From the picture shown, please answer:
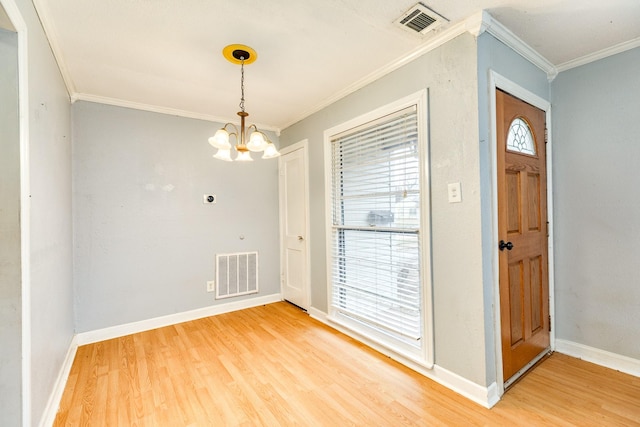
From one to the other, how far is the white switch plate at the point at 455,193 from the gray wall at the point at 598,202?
47.4 inches

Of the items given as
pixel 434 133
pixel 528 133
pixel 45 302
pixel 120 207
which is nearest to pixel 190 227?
pixel 120 207

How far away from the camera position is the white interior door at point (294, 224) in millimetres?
3492

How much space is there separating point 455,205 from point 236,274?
2741 millimetres

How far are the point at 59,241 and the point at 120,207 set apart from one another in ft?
2.88

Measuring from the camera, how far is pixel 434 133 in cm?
203

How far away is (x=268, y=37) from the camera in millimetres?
1938

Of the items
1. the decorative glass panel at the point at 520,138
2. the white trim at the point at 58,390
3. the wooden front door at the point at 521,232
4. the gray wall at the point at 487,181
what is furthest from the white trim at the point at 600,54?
the white trim at the point at 58,390

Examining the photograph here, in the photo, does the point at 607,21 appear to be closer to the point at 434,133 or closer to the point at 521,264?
the point at 434,133

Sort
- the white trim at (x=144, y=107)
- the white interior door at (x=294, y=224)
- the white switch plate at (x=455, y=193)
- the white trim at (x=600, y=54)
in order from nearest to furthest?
the white switch plate at (x=455, y=193) < the white trim at (x=600, y=54) < the white trim at (x=144, y=107) < the white interior door at (x=294, y=224)

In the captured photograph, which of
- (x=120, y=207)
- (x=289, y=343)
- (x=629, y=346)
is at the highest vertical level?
(x=120, y=207)

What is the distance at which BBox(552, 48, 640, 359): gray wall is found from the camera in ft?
6.78

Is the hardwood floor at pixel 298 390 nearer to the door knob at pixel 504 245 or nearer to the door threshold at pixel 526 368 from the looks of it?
the door threshold at pixel 526 368

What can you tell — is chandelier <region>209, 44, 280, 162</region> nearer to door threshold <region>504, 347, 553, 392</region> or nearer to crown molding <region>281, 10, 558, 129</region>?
crown molding <region>281, 10, 558, 129</region>

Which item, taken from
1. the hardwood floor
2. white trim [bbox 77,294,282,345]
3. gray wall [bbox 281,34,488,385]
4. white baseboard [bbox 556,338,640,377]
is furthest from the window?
white baseboard [bbox 556,338,640,377]
